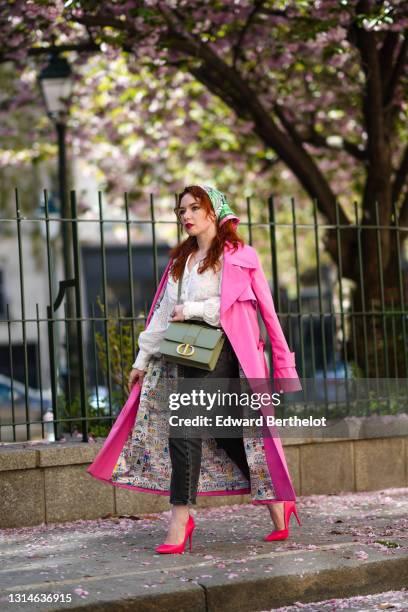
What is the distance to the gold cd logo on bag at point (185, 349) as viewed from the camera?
5.70m

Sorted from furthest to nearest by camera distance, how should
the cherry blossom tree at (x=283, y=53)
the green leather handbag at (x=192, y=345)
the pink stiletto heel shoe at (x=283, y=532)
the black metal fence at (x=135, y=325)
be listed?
the cherry blossom tree at (x=283, y=53), the black metal fence at (x=135, y=325), the pink stiletto heel shoe at (x=283, y=532), the green leather handbag at (x=192, y=345)

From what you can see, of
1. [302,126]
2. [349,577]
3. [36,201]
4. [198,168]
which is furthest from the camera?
[36,201]

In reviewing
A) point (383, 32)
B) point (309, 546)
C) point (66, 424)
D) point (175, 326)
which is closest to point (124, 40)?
point (383, 32)

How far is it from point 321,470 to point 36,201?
2631 cm

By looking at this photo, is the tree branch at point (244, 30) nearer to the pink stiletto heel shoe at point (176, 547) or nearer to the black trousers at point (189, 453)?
the black trousers at point (189, 453)

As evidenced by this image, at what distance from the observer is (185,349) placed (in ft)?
18.7

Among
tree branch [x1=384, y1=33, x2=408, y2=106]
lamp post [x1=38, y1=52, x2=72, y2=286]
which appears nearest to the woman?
lamp post [x1=38, y1=52, x2=72, y2=286]

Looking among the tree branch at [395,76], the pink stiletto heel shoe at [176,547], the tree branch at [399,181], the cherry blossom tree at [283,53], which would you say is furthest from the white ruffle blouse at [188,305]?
the tree branch at [399,181]

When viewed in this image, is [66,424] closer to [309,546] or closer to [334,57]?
[309,546]

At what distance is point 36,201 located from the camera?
3353 centimetres

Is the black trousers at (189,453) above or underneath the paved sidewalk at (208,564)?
above

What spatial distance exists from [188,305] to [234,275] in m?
0.30

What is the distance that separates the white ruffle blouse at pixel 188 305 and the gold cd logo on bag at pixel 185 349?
0.62 feet

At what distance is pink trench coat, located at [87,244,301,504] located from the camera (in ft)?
19.2
